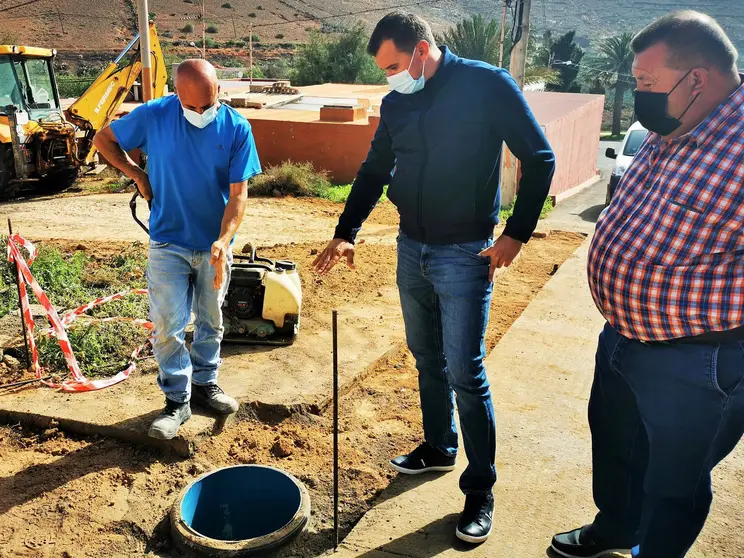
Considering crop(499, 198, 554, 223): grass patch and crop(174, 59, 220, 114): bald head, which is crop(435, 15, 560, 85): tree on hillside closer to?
crop(499, 198, 554, 223): grass patch

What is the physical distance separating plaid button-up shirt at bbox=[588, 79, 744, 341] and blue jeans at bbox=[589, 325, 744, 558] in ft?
0.31

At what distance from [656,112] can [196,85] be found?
219 cm

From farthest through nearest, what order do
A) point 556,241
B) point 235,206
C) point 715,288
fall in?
point 556,241 → point 235,206 → point 715,288

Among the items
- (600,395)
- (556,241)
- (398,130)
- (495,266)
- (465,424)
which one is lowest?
(556,241)

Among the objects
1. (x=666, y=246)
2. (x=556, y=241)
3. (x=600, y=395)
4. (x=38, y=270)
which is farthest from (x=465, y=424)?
(x=556, y=241)

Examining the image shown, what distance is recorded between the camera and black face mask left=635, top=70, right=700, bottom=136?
227 centimetres

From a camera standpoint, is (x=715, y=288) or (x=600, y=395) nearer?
(x=715, y=288)

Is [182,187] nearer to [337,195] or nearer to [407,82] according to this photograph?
[407,82]

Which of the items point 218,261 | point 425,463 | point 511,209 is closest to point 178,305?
point 218,261

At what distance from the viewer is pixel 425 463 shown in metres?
3.54

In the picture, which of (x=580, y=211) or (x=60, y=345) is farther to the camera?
(x=580, y=211)

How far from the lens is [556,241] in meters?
10.6

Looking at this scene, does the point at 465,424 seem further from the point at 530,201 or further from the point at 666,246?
the point at 666,246

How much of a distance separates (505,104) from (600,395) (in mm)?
1190
